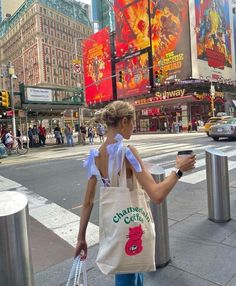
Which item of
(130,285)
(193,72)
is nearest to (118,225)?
(130,285)

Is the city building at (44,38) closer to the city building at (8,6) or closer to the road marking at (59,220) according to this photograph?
the city building at (8,6)

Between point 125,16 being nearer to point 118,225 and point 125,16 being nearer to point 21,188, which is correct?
point 21,188

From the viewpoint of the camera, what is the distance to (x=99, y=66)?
64375 millimetres

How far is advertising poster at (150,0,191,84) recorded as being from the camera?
152ft

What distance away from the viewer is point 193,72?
45.7 m

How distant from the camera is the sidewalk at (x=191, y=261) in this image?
3033 millimetres

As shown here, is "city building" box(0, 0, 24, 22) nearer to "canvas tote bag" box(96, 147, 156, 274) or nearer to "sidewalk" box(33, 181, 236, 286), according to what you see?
"sidewalk" box(33, 181, 236, 286)

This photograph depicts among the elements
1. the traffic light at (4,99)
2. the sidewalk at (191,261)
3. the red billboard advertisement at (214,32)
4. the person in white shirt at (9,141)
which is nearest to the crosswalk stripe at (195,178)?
the sidewalk at (191,261)

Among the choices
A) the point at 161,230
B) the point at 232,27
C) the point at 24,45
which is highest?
the point at 24,45

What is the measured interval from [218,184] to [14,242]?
10.4 feet

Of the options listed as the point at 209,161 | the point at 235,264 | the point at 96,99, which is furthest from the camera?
the point at 96,99

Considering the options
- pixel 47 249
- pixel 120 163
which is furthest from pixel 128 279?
pixel 47 249

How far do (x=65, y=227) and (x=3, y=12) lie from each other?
151868mm

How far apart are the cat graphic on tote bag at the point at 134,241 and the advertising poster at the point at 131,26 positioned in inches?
2097
